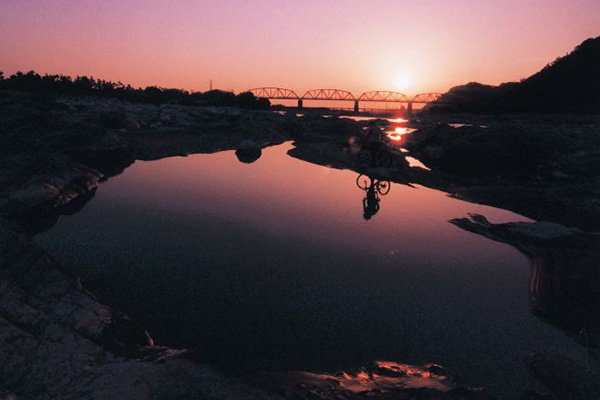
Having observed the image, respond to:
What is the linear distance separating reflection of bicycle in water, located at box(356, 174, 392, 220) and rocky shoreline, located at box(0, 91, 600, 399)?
5.70 feet

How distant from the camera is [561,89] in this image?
210ft

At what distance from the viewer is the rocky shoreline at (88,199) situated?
4121mm

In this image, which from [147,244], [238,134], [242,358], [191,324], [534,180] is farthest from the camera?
[238,134]

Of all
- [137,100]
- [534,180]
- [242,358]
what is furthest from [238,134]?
[137,100]

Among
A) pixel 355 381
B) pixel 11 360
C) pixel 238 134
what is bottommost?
pixel 355 381

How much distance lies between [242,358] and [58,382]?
98.5 inches

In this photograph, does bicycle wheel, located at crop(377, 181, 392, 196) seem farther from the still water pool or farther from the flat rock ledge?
the flat rock ledge

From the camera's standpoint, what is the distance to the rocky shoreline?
412 cm

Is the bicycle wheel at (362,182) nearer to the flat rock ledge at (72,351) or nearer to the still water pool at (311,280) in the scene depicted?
the still water pool at (311,280)

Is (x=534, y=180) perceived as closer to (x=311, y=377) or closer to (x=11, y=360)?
(x=311, y=377)

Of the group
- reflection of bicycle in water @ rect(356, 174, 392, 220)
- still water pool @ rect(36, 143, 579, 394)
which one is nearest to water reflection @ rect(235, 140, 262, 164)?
reflection of bicycle in water @ rect(356, 174, 392, 220)

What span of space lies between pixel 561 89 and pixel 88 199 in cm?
8031

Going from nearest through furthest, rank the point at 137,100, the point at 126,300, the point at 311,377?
the point at 311,377, the point at 126,300, the point at 137,100

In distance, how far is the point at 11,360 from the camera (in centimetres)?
411
